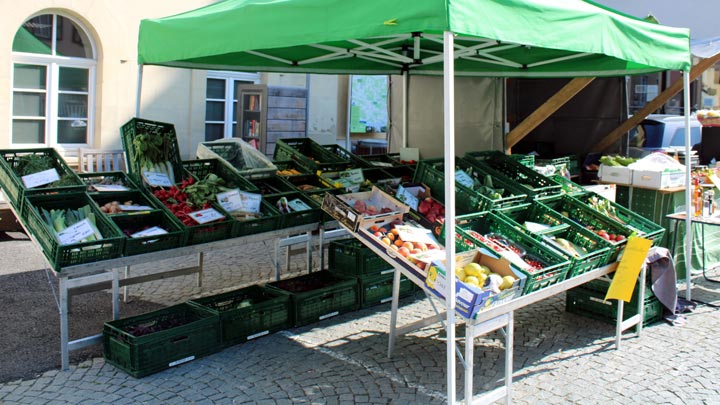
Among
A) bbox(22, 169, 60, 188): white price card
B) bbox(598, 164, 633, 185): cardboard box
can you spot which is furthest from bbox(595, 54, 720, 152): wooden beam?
bbox(22, 169, 60, 188): white price card

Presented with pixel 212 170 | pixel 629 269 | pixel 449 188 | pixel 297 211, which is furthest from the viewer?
pixel 212 170

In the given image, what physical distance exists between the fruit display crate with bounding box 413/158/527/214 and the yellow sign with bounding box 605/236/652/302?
106 cm

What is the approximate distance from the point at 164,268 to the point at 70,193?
242 centimetres

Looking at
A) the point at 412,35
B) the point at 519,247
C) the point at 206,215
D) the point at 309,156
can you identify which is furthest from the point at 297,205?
the point at 519,247

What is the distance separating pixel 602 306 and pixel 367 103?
906 cm

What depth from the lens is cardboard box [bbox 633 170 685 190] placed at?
7199 mm

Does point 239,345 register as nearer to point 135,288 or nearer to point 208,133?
point 135,288

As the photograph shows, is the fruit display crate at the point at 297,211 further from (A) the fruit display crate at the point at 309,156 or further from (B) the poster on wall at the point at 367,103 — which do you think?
(B) the poster on wall at the point at 367,103

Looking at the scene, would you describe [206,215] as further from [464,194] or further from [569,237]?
[569,237]

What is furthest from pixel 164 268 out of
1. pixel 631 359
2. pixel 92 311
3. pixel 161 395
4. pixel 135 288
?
pixel 631 359

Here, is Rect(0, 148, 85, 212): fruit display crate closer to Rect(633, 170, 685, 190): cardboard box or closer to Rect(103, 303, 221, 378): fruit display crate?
Rect(103, 303, 221, 378): fruit display crate

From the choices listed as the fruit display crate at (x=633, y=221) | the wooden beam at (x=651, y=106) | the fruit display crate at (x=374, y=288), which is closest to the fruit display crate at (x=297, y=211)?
the fruit display crate at (x=374, y=288)

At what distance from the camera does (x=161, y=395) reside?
4359mm

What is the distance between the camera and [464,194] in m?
5.95
